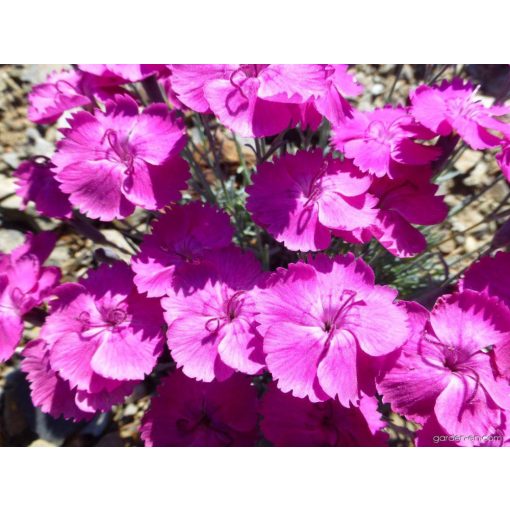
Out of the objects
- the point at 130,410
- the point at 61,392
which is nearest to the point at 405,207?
the point at 61,392

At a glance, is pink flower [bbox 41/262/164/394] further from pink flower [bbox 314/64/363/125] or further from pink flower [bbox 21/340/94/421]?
pink flower [bbox 314/64/363/125]

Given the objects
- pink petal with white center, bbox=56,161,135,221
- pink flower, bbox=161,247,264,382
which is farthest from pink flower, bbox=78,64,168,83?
pink flower, bbox=161,247,264,382

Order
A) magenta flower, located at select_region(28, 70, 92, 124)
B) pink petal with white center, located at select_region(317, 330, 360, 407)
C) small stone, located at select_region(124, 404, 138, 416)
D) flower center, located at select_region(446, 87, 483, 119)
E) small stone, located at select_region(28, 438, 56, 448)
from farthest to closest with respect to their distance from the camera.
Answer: small stone, located at select_region(124, 404, 138, 416) → small stone, located at select_region(28, 438, 56, 448) → magenta flower, located at select_region(28, 70, 92, 124) → flower center, located at select_region(446, 87, 483, 119) → pink petal with white center, located at select_region(317, 330, 360, 407)

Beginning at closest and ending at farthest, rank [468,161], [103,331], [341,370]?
[341,370] < [103,331] < [468,161]

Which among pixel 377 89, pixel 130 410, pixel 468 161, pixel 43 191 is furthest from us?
pixel 377 89

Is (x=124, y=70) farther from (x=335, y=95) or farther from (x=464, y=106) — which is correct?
(x=464, y=106)

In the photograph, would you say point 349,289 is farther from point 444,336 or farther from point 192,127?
point 192,127
